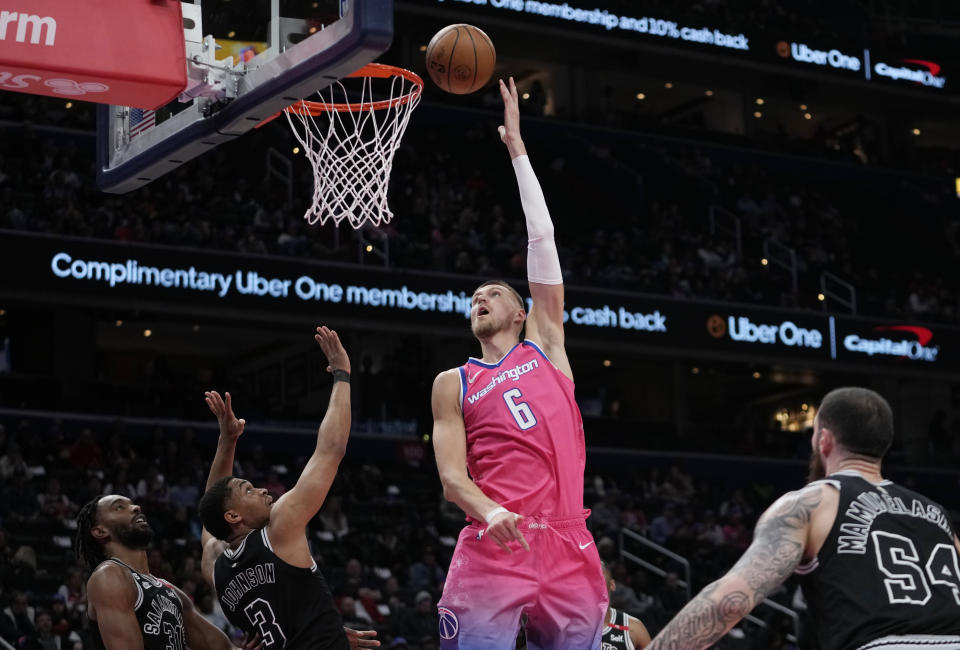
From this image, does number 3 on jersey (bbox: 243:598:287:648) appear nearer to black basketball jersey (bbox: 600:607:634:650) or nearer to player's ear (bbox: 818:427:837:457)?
black basketball jersey (bbox: 600:607:634:650)

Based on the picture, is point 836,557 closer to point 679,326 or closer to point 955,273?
point 679,326

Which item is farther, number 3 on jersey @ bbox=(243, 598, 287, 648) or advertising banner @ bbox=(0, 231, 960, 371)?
advertising banner @ bbox=(0, 231, 960, 371)

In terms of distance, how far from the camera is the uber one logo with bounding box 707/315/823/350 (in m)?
23.9

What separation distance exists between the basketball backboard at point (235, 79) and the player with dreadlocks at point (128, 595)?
6.39ft

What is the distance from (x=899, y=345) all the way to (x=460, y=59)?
19406 millimetres

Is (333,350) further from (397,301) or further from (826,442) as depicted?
(397,301)

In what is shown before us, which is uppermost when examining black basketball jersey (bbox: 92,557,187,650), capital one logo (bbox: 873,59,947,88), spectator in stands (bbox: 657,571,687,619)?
capital one logo (bbox: 873,59,947,88)

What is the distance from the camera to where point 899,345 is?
25.3 m

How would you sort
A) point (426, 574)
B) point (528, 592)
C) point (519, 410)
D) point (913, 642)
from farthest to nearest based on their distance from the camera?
1. point (426, 574)
2. point (519, 410)
3. point (528, 592)
4. point (913, 642)

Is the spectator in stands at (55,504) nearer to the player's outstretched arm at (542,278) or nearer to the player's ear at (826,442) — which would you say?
the player's outstretched arm at (542,278)

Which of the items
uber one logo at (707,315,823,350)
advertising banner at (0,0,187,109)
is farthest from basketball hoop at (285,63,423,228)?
uber one logo at (707,315,823,350)

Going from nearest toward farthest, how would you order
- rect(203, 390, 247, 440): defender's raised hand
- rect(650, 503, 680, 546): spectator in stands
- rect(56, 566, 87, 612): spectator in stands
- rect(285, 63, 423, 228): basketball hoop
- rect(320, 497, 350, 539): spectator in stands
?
1. rect(203, 390, 247, 440): defender's raised hand
2. rect(285, 63, 423, 228): basketball hoop
3. rect(56, 566, 87, 612): spectator in stands
4. rect(320, 497, 350, 539): spectator in stands
5. rect(650, 503, 680, 546): spectator in stands

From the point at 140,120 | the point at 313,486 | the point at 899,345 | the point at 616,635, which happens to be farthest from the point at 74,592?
the point at 899,345

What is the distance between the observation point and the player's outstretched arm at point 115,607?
592 cm
